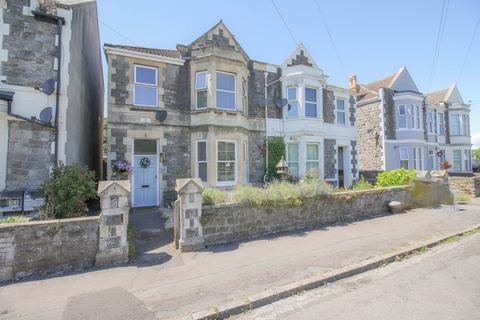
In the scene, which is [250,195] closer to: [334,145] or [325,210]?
[325,210]

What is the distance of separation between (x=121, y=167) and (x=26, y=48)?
4.77 metres

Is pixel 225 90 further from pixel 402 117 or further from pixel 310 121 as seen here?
pixel 402 117

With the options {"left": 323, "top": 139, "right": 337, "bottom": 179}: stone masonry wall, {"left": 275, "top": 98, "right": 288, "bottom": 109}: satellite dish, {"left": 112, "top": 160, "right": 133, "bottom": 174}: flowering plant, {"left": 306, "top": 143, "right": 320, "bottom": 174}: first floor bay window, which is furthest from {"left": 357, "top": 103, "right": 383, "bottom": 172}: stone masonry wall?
{"left": 112, "top": 160, "right": 133, "bottom": 174}: flowering plant

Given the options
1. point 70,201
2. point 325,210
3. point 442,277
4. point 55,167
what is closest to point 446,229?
point 325,210

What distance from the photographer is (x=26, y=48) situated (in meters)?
7.58

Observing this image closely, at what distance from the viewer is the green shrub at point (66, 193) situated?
655 cm

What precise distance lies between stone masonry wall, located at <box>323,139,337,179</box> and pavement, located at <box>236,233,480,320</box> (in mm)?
10160

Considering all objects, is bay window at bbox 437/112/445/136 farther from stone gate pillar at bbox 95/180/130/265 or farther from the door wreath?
stone gate pillar at bbox 95/180/130/265

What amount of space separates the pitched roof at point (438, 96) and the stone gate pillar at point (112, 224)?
103 ft

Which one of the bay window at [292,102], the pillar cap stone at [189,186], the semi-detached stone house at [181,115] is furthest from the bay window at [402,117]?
the pillar cap stone at [189,186]

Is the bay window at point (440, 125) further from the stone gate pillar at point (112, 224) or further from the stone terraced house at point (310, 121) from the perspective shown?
the stone gate pillar at point (112, 224)

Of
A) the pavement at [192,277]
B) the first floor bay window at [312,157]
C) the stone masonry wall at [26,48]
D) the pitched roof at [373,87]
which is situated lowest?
the pavement at [192,277]

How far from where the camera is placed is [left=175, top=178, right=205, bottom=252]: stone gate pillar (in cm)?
611

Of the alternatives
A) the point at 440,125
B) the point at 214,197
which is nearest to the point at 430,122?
the point at 440,125
